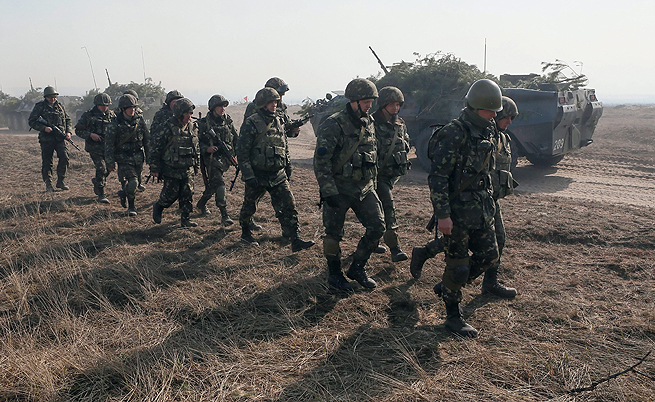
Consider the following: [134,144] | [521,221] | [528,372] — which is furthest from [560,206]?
[134,144]

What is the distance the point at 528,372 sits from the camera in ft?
10.8

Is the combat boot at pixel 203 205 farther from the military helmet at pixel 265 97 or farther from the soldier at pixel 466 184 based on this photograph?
the soldier at pixel 466 184

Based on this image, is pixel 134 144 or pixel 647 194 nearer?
pixel 134 144

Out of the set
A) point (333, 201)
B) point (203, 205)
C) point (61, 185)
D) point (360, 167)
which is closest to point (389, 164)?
point (360, 167)

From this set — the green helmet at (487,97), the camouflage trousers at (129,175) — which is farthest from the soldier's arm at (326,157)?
the camouflage trousers at (129,175)

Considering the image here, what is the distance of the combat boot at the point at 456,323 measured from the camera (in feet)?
12.7

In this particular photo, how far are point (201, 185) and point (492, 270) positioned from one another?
733 centimetres

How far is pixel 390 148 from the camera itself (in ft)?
18.3

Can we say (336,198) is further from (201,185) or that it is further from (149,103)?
(149,103)

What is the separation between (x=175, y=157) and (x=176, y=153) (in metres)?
0.05

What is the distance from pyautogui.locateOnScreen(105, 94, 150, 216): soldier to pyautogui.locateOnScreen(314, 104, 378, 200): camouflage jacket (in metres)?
4.24

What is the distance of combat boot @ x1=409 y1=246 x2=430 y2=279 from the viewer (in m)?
5.00

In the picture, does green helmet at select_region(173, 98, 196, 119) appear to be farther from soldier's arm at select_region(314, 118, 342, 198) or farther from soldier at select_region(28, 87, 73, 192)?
soldier at select_region(28, 87, 73, 192)

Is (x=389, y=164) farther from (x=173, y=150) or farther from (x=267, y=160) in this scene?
(x=173, y=150)
